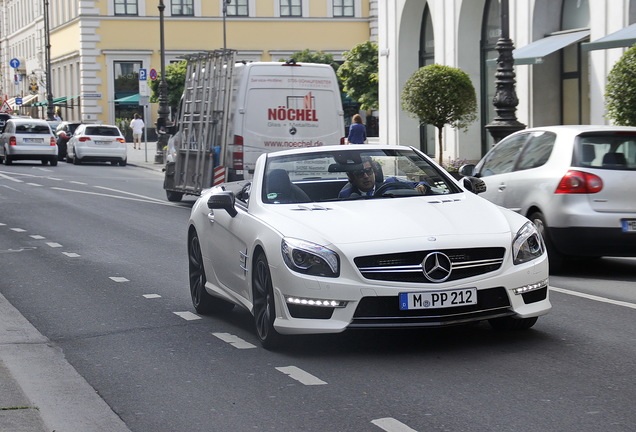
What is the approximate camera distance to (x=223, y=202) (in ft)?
30.1

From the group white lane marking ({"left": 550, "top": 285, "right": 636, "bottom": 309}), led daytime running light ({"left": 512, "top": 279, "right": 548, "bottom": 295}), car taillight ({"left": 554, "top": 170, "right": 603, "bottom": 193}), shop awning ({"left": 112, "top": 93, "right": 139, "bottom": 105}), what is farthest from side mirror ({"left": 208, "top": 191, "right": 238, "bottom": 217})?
shop awning ({"left": 112, "top": 93, "right": 139, "bottom": 105})

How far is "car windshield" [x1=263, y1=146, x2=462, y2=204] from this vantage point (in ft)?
30.5

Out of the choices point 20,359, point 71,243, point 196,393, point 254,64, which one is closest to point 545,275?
point 196,393

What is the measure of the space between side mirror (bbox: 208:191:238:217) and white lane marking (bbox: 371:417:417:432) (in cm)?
324

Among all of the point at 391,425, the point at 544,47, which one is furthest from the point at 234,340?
the point at 544,47

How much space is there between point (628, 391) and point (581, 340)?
1737 mm

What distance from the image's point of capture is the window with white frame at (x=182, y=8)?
75500 mm

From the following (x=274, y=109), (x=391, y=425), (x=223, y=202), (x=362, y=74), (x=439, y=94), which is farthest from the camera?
(x=362, y=74)

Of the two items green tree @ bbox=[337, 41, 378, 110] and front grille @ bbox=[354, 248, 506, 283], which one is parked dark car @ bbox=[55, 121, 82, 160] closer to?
green tree @ bbox=[337, 41, 378, 110]

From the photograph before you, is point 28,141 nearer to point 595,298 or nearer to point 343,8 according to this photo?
point 595,298

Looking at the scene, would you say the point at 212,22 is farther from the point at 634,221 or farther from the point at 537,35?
the point at 634,221

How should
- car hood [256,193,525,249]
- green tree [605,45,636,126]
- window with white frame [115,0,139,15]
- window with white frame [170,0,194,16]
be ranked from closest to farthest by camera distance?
1. car hood [256,193,525,249]
2. green tree [605,45,636,126]
3. window with white frame [115,0,139,15]
4. window with white frame [170,0,194,16]

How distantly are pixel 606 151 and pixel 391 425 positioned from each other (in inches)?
278

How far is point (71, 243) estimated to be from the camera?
16859 millimetres
